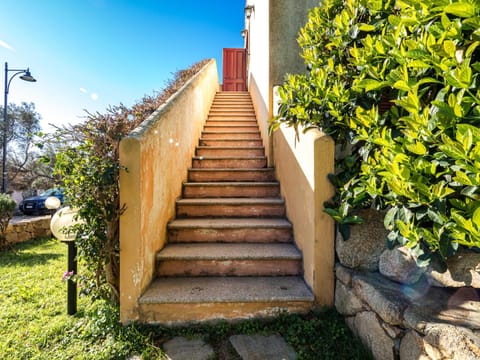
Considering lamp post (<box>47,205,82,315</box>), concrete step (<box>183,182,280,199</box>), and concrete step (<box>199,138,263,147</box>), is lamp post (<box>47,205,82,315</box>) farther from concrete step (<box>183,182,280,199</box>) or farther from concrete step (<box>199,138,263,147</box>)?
concrete step (<box>199,138,263,147</box>)

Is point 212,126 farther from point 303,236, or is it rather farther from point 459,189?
point 459,189

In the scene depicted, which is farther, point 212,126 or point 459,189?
point 212,126

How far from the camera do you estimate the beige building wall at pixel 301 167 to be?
71.3 inches

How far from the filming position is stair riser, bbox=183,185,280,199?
3078 mm

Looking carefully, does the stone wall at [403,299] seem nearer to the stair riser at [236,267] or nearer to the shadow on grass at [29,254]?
the stair riser at [236,267]

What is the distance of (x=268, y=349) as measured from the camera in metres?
1.54

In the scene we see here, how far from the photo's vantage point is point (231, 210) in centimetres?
279

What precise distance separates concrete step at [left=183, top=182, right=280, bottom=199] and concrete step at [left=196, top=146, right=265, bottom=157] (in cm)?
85

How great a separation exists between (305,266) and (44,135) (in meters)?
2.46

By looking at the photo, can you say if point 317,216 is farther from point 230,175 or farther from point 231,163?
point 231,163

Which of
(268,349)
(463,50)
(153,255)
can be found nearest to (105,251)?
(153,255)

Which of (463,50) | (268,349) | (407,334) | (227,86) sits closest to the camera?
(463,50)

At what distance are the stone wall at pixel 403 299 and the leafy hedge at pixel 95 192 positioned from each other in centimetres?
182

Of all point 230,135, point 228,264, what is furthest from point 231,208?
point 230,135
